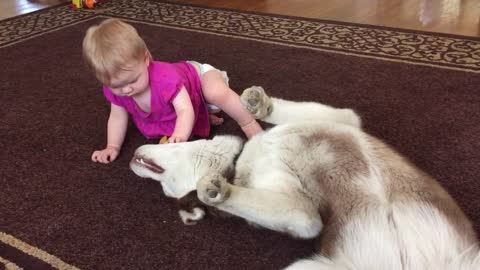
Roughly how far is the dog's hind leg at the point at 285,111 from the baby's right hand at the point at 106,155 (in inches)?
15.9

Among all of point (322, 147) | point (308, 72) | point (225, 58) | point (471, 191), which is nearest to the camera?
point (322, 147)

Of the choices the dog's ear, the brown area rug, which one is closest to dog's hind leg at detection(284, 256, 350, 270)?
the brown area rug

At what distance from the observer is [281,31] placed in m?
2.22

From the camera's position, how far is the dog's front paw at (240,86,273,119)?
44.3 inches

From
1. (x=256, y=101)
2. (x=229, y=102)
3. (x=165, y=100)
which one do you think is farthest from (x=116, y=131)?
(x=256, y=101)

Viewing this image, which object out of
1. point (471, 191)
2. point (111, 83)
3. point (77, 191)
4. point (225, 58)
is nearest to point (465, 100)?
point (471, 191)

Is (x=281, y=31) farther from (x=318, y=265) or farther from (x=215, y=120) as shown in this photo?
(x=318, y=265)

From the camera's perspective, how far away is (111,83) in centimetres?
119

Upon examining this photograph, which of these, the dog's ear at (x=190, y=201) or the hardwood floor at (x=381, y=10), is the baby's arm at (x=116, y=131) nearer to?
the dog's ear at (x=190, y=201)

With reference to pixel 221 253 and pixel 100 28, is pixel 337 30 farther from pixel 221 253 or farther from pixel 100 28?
pixel 221 253

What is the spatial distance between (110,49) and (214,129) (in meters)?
0.41

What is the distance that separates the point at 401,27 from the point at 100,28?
1.50 m

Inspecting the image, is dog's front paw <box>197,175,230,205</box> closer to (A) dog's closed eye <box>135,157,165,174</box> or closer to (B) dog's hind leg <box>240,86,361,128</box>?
(A) dog's closed eye <box>135,157,165,174</box>

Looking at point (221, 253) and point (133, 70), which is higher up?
point (133, 70)
